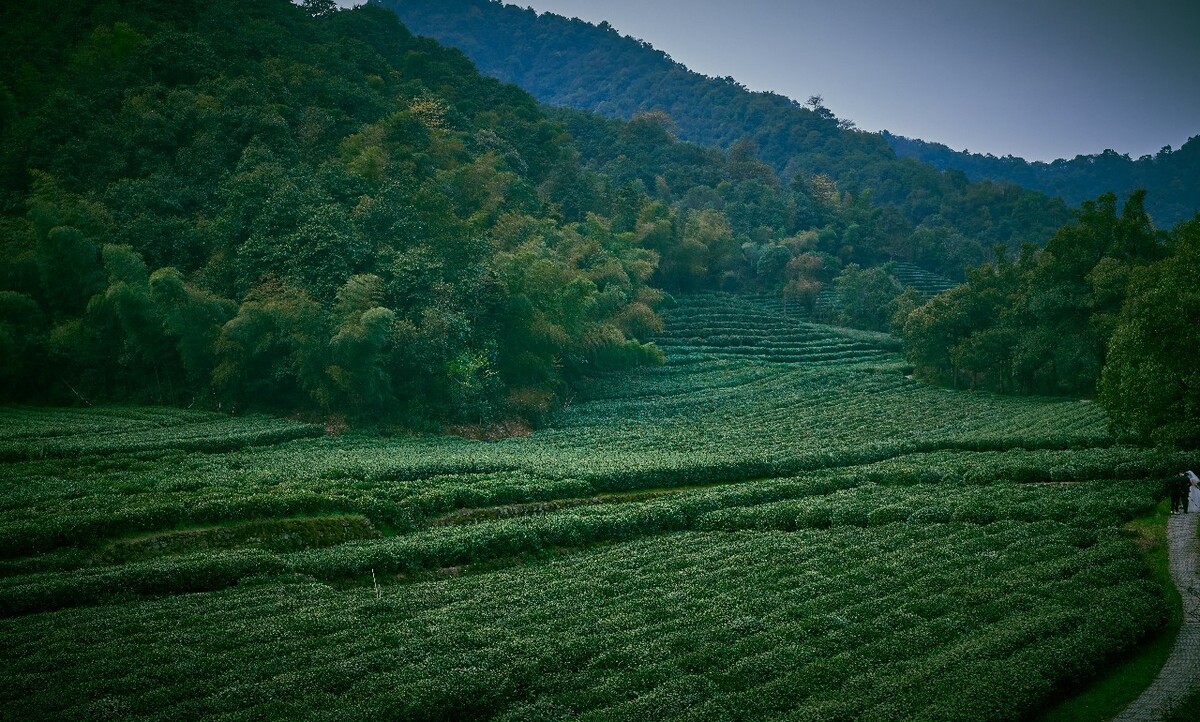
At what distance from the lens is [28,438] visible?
106 ft

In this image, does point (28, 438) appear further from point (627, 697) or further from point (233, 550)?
point (627, 697)

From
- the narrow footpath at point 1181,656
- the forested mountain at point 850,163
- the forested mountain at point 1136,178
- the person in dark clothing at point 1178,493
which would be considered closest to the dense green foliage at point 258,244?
the person in dark clothing at point 1178,493

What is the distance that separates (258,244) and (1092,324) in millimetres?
49611

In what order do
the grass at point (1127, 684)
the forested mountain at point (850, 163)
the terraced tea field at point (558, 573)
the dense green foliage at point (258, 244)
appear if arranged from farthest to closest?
the forested mountain at point (850, 163), the dense green foliage at point (258, 244), the terraced tea field at point (558, 573), the grass at point (1127, 684)

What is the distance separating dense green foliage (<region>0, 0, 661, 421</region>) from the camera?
45344mm

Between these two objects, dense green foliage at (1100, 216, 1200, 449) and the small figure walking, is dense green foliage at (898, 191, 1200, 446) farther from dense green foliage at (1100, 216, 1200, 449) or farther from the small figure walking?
the small figure walking

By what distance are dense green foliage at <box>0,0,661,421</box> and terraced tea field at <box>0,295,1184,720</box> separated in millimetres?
6264

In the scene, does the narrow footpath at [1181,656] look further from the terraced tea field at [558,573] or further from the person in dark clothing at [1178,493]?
the person in dark clothing at [1178,493]

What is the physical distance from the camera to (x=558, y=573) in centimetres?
2183

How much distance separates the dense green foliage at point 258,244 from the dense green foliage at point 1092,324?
2411 centimetres

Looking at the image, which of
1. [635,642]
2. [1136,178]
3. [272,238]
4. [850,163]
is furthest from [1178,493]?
[1136,178]

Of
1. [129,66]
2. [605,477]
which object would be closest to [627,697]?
[605,477]

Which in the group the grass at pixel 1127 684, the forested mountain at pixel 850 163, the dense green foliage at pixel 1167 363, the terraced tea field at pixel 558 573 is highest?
the forested mountain at pixel 850 163

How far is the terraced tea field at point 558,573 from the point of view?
1348 cm
